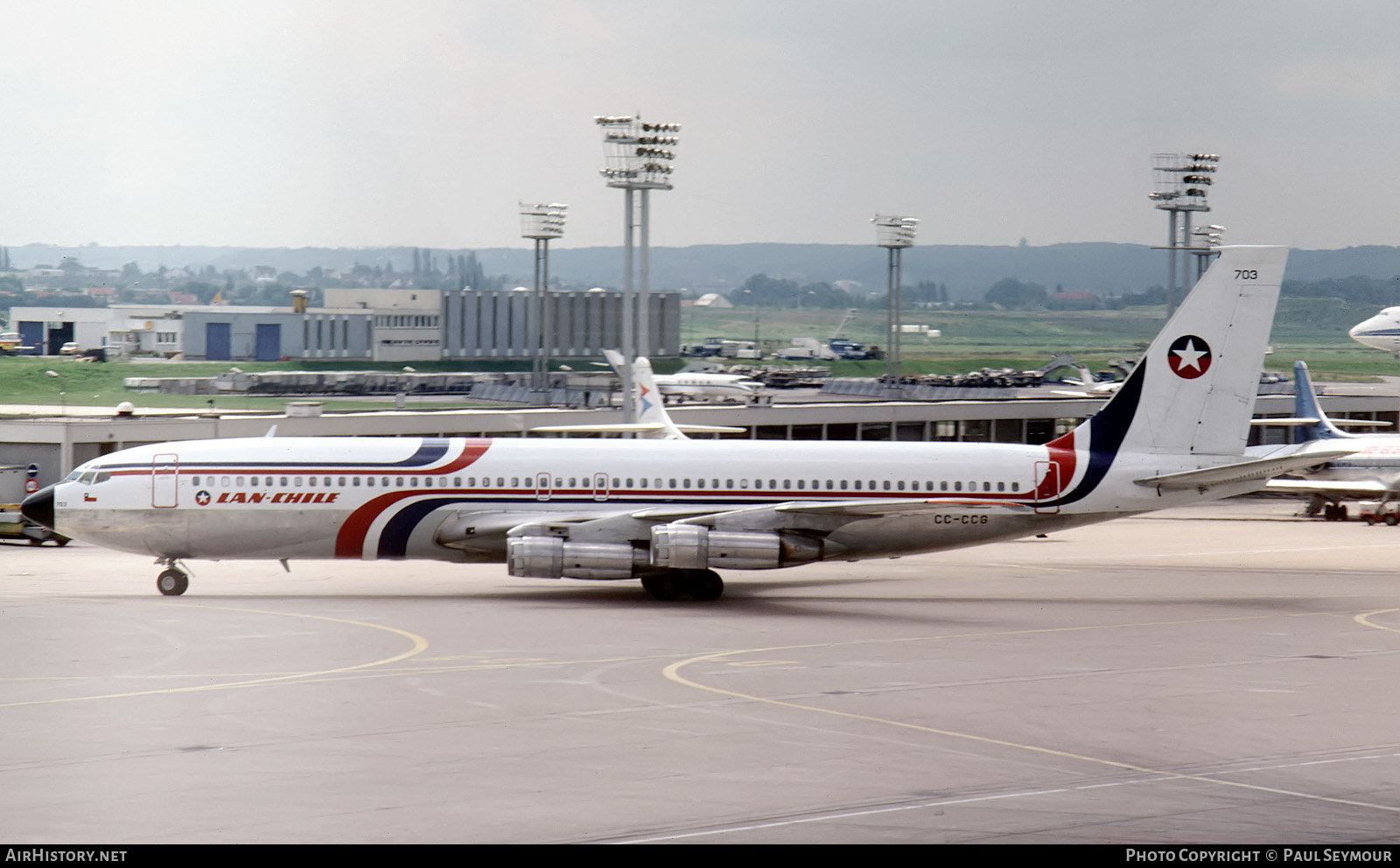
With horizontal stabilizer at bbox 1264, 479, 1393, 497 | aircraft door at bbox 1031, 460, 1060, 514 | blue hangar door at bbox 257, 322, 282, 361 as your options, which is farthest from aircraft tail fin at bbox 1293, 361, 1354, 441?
blue hangar door at bbox 257, 322, 282, 361

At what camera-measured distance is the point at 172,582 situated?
119ft

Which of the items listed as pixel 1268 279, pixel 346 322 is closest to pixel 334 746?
pixel 1268 279

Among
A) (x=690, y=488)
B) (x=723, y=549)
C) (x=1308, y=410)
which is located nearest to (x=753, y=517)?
(x=723, y=549)

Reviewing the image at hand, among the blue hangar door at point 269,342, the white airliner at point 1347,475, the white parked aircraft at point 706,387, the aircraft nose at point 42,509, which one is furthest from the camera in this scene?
the blue hangar door at point 269,342

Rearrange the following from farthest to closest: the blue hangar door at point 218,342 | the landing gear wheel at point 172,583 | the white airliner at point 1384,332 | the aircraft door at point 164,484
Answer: the blue hangar door at point 218,342
the white airliner at point 1384,332
the aircraft door at point 164,484
the landing gear wheel at point 172,583

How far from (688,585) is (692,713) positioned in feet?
52.0

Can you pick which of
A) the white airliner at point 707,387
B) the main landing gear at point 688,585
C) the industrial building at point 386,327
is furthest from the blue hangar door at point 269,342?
the main landing gear at point 688,585

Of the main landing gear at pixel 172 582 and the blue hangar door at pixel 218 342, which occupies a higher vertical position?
the blue hangar door at pixel 218 342

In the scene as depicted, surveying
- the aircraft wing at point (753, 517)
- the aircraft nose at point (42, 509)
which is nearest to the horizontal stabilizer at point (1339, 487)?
the aircraft wing at point (753, 517)

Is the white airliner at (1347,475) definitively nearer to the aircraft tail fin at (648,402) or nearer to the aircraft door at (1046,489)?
the aircraft tail fin at (648,402)

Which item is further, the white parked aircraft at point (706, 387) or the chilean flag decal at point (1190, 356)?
the white parked aircraft at point (706, 387)

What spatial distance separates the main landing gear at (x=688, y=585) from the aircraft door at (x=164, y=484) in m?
12.2

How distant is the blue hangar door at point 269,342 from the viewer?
13238cm

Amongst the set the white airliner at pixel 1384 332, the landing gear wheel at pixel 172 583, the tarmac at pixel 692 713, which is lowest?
the landing gear wheel at pixel 172 583
